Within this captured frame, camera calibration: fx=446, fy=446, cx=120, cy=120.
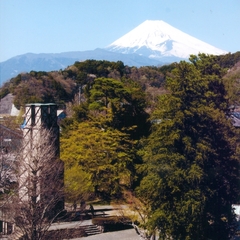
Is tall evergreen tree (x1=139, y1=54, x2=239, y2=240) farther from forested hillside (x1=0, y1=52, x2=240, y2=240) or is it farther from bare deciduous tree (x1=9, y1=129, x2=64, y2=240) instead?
bare deciduous tree (x1=9, y1=129, x2=64, y2=240)

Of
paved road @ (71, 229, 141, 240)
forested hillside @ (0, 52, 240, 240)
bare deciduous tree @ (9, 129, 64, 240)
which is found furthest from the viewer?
paved road @ (71, 229, 141, 240)

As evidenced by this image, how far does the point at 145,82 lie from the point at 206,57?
3222 cm

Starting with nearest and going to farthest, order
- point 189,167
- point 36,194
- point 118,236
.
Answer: point 36,194, point 189,167, point 118,236

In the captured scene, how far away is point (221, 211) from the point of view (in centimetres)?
1489

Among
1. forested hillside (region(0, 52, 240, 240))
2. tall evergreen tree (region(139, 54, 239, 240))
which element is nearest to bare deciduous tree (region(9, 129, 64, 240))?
forested hillside (region(0, 52, 240, 240))

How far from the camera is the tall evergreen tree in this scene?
13836mm

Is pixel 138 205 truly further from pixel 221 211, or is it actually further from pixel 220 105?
pixel 220 105

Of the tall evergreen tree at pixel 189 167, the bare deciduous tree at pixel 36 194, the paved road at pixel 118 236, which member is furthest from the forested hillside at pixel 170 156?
the bare deciduous tree at pixel 36 194

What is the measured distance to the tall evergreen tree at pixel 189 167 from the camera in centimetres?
1384

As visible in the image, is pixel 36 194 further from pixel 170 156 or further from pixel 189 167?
pixel 189 167

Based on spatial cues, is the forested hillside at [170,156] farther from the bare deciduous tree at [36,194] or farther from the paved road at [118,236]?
the bare deciduous tree at [36,194]

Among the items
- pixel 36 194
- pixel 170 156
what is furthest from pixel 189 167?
pixel 36 194

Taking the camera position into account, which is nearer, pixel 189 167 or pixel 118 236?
pixel 189 167

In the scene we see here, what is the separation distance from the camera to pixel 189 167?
14.2 meters
